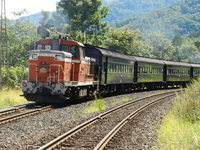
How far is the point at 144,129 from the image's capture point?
9742mm

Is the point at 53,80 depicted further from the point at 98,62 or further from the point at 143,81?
the point at 143,81

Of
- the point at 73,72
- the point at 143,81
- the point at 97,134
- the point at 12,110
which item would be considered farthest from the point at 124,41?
the point at 97,134

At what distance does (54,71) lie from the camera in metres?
14.8

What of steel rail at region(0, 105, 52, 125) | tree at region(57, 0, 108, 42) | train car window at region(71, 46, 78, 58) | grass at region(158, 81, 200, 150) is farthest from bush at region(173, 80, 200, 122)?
tree at region(57, 0, 108, 42)

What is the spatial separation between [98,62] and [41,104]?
583 centimetres

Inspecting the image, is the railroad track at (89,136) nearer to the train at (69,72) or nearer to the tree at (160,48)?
the train at (69,72)

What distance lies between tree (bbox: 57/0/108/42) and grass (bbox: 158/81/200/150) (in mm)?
37642

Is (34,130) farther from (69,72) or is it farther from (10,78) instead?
(10,78)

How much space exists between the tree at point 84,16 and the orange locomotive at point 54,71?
3394cm

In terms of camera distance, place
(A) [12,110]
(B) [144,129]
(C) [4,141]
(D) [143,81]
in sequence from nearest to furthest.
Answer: (C) [4,141] < (B) [144,129] < (A) [12,110] < (D) [143,81]

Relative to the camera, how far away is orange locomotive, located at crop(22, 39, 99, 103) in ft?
47.7

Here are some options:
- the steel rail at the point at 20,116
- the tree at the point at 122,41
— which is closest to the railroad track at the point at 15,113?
the steel rail at the point at 20,116

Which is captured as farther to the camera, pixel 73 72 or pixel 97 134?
pixel 73 72

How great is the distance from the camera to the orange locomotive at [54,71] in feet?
47.7
